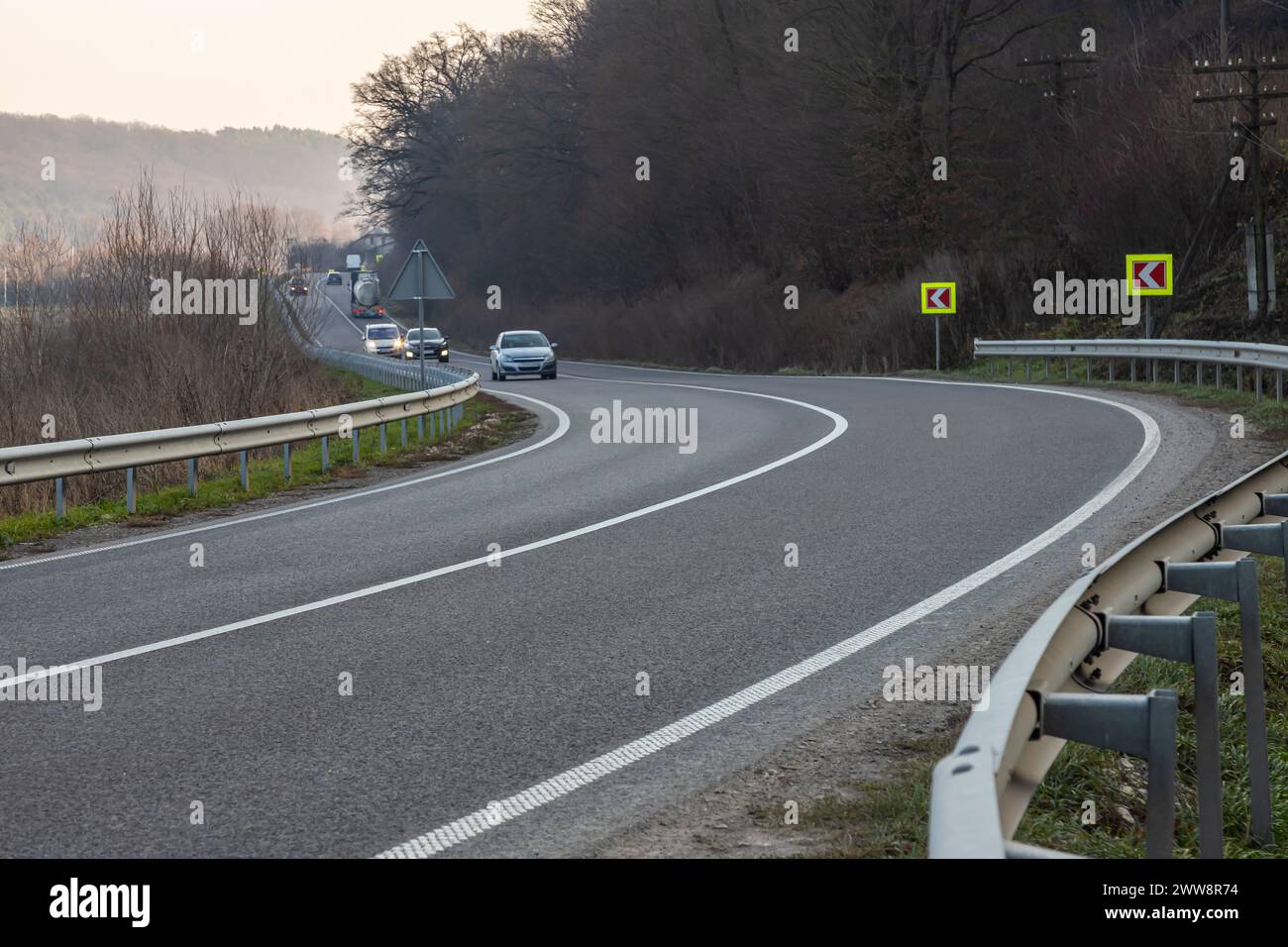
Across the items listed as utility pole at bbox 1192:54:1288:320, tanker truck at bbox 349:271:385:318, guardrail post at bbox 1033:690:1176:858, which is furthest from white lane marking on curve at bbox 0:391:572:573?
tanker truck at bbox 349:271:385:318

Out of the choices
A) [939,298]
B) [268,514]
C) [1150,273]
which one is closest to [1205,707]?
[268,514]

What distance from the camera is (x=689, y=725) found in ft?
20.0

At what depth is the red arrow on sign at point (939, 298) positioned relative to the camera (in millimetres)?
34156

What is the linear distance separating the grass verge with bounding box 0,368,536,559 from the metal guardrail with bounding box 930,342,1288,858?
29.8ft

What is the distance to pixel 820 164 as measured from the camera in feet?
167

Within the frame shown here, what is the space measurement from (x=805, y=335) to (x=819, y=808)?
44281mm

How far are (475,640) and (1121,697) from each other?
4704mm

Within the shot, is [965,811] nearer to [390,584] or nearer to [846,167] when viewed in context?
[390,584]

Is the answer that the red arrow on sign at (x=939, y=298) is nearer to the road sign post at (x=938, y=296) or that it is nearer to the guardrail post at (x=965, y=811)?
the road sign post at (x=938, y=296)

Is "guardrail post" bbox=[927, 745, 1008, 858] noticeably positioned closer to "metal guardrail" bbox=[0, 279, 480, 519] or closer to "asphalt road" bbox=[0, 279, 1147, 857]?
"asphalt road" bbox=[0, 279, 1147, 857]

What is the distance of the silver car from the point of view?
4238cm
